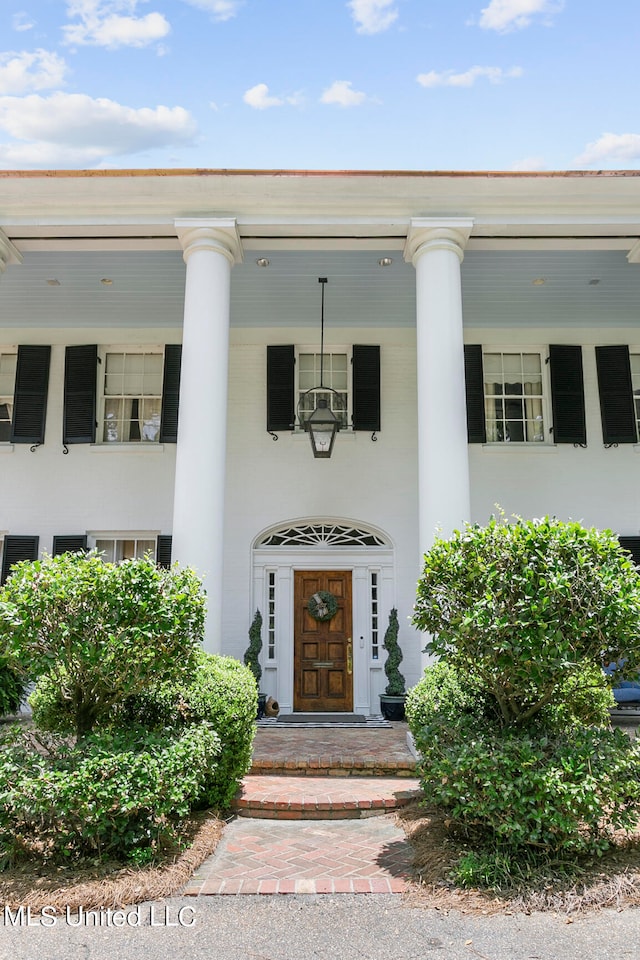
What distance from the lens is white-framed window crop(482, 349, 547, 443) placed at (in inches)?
420

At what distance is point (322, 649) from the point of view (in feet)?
33.1

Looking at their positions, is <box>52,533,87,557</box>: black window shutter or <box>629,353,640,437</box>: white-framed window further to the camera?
<box>629,353,640,437</box>: white-framed window

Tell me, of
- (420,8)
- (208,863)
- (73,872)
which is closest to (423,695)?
(208,863)

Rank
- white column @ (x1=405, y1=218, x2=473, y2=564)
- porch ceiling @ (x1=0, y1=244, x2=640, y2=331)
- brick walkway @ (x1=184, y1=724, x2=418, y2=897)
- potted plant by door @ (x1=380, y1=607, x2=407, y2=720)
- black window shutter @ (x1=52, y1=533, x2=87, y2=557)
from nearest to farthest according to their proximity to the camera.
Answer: brick walkway @ (x1=184, y1=724, x2=418, y2=897), white column @ (x1=405, y1=218, x2=473, y2=564), porch ceiling @ (x1=0, y1=244, x2=640, y2=331), potted plant by door @ (x1=380, y1=607, x2=407, y2=720), black window shutter @ (x1=52, y1=533, x2=87, y2=557)

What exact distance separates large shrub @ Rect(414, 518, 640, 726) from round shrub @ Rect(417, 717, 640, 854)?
42 centimetres

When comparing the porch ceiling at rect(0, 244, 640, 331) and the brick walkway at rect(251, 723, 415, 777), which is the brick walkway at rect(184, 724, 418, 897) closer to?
the brick walkway at rect(251, 723, 415, 777)

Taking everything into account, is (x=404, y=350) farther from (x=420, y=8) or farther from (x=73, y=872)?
(x=73, y=872)

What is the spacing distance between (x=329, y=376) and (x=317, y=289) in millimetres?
1656

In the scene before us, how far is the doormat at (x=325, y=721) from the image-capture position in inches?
352

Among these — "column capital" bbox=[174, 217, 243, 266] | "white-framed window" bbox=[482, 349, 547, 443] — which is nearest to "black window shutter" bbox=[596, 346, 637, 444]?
"white-framed window" bbox=[482, 349, 547, 443]

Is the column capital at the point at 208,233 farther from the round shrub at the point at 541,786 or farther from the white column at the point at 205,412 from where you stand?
the round shrub at the point at 541,786

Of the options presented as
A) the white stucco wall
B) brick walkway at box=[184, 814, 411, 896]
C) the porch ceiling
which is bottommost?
brick walkway at box=[184, 814, 411, 896]

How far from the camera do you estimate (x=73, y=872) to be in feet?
13.7

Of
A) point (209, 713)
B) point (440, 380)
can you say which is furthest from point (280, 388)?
point (209, 713)
